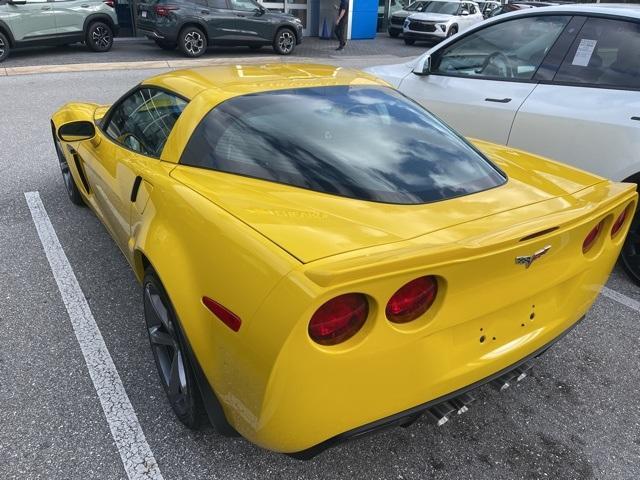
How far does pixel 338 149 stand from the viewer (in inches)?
92.3

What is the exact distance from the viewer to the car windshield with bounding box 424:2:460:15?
19.1m

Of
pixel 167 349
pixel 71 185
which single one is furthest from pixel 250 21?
pixel 167 349

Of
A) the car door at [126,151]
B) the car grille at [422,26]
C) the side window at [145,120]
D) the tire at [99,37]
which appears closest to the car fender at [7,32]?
the tire at [99,37]

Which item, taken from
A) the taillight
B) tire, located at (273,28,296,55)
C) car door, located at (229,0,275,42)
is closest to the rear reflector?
the taillight

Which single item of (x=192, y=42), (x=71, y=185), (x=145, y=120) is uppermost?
(x=145, y=120)

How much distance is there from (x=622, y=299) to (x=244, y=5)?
12.5 metres

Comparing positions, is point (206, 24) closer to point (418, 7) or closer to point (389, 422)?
point (418, 7)

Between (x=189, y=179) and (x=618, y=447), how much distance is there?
7.22ft

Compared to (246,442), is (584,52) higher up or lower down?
higher up

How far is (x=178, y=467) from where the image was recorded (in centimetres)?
216

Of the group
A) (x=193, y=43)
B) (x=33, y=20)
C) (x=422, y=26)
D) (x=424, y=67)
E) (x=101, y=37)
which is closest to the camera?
(x=424, y=67)

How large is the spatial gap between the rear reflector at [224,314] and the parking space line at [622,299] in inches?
111

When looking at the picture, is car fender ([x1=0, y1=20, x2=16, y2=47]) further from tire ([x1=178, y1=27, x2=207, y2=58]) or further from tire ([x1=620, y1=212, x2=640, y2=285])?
tire ([x1=620, y1=212, x2=640, y2=285])

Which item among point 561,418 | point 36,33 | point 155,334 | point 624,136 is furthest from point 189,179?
point 36,33
